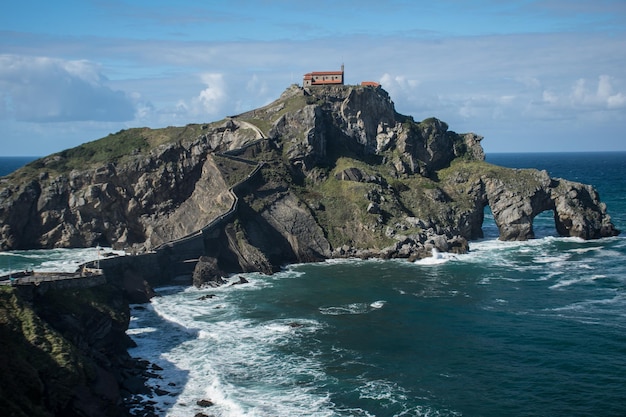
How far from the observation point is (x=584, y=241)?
102 metres

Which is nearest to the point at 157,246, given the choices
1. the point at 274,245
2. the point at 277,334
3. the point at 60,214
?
the point at 274,245

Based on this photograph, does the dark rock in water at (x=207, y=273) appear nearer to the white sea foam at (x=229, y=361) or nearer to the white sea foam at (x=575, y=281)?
the white sea foam at (x=229, y=361)

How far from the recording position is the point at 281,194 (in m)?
100

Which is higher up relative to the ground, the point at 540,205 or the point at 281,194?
the point at 281,194

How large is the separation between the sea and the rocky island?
18.8 feet

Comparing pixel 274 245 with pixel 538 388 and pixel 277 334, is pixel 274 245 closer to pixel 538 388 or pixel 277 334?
pixel 277 334

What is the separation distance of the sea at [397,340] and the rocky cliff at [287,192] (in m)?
7.79

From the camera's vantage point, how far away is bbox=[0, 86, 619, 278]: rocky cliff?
308 ft

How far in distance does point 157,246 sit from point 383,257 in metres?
32.8

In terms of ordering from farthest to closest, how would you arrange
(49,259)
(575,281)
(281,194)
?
(281,194) → (49,259) → (575,281)

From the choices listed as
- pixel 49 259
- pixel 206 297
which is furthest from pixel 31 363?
pixel 49 259

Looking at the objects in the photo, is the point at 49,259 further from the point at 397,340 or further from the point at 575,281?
the point at 575,281

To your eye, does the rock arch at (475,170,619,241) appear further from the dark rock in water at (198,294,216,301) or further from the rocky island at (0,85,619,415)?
the dark rock in water at (198,294,216,301)

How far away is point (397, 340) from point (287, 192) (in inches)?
1877
